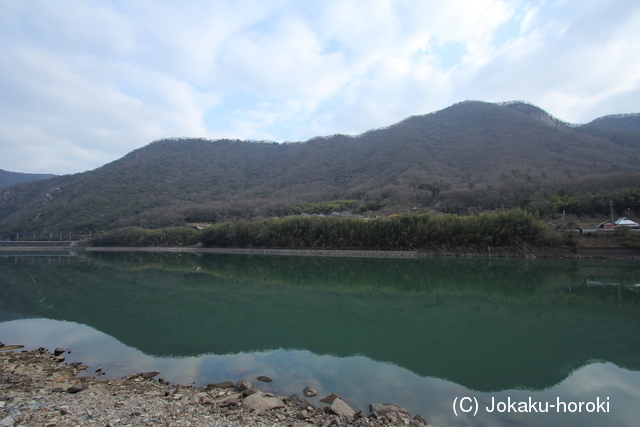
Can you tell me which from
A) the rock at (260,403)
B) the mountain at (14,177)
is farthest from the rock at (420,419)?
the mountain at (14,177)

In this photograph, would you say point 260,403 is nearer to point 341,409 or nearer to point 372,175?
point 341,409

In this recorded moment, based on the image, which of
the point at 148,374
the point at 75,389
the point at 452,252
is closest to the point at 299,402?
Answer: the point at 148,374

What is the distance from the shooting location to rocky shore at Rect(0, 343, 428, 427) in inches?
176

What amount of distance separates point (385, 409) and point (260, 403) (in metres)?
1.92

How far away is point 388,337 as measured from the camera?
9.41 metres

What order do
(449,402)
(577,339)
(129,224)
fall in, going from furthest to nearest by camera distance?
(129,224), (577,339), (449,402)

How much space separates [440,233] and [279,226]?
18934 millimetres

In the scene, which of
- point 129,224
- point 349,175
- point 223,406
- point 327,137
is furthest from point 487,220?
point 327,137

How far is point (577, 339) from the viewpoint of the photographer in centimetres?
905

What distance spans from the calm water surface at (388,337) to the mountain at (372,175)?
108ft

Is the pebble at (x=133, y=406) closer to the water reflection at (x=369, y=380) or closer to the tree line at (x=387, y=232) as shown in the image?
the water reflection at (x=369, y=380)

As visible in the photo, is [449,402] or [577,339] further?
[577,339]

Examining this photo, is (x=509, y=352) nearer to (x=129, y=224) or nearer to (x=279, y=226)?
(x=279, y=226)

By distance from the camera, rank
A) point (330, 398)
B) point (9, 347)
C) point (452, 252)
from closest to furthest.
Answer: point (330, 398), point (9, 347), point (452, 252)
